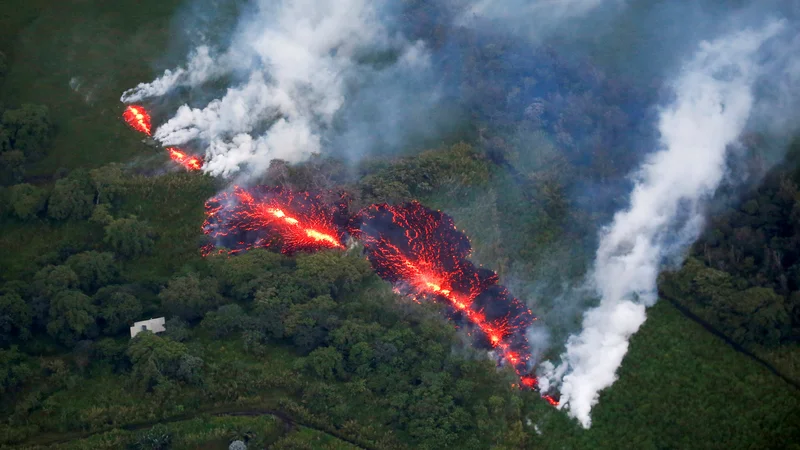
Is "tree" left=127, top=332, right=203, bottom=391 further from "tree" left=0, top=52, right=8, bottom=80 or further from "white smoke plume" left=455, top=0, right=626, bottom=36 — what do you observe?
"white smoke plume" left=455, top=0, right=626, bottom=36

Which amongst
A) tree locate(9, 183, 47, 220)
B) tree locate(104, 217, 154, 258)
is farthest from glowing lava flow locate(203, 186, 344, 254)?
tree locate(9, 183, 47, 220)

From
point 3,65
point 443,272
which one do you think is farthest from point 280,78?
point 3,65

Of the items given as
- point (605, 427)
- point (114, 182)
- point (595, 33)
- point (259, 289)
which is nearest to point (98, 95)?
point (114, 182)

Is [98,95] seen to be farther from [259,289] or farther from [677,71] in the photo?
[677,71]

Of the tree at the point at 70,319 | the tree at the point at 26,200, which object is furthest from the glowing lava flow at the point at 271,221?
the tree at the point at 26,200

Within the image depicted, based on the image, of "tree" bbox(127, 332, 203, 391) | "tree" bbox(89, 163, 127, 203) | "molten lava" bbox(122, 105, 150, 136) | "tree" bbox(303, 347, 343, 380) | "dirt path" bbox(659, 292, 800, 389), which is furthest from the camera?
"molten lava" bbox(122, 105, 150, 136)

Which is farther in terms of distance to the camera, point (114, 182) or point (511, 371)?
point (114, 182)
